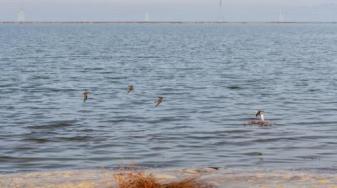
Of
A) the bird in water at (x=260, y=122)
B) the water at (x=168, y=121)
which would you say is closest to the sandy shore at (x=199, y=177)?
the water at (x=168, y=121)

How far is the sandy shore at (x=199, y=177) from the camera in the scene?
1478 cm

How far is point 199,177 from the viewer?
52.4 ft

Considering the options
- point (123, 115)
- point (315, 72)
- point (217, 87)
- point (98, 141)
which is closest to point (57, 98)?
point (123, 115)

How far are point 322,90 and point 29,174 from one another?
2808 centimetres

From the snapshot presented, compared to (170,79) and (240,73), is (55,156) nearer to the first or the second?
(170,79)

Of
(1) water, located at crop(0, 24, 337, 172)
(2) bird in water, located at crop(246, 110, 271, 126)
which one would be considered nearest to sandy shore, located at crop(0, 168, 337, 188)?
(1) water, located at crop(0, 24, 337, 172)

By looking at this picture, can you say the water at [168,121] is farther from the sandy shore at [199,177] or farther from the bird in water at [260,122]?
the sandy shore at [199,177]

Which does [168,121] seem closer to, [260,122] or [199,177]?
[260,122]

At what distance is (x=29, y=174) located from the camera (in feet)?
56.6

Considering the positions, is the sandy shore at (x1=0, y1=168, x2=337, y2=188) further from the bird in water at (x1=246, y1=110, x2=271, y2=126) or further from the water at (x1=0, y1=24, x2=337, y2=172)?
the bird in water at (x1=246, y1=110, x2=271, y2=126)

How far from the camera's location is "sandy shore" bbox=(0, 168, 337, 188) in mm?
14781

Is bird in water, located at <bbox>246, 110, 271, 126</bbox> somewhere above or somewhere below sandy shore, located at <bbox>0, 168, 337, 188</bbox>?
below

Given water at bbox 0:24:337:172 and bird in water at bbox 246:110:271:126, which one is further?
bird in water at bbox 246:110:271:126

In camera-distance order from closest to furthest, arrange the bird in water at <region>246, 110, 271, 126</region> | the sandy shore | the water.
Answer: the sandy shore < the water < the bird in water at <region>246, 110, 271, 126</region>
